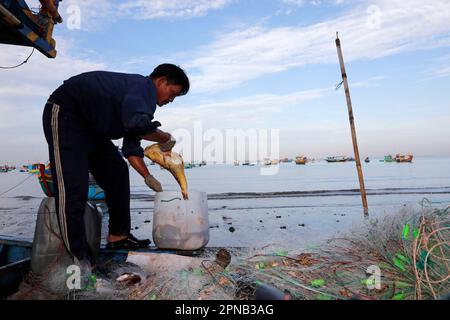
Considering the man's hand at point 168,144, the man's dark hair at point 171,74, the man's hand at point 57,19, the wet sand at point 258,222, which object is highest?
the man's hand at point 57,19

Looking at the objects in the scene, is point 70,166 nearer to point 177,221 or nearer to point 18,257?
point 177,221

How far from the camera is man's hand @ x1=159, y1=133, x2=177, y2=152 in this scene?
316 centimetres

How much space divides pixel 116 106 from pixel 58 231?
1.17m

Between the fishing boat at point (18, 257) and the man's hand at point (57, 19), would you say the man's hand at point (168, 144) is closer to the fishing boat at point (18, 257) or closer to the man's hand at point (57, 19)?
the fishing boat at point (18, 257)

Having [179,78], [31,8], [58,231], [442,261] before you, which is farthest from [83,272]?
[31,8]

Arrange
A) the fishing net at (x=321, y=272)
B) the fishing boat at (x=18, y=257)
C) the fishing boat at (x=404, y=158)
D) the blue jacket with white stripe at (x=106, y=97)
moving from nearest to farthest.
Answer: the fishing net at (x=321, y=272) < the fishing boat at (x=18, y=257) < the blue jacket with white stripe at (x=106, y=97) < the fishing boat at (x=404, y=158)

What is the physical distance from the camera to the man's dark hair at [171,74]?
9.37 ft

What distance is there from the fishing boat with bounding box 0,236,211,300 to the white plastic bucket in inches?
3.9

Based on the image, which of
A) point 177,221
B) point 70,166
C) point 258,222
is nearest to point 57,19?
point 70,166

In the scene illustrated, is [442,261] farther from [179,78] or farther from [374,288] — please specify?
[179,78]

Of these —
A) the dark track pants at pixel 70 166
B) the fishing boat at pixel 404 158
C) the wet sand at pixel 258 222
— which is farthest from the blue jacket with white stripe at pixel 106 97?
the fishing boat at pixel 404 158

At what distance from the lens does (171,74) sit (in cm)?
286

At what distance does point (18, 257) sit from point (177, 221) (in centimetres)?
181

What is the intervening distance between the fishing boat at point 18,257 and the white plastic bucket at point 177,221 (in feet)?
0.32
